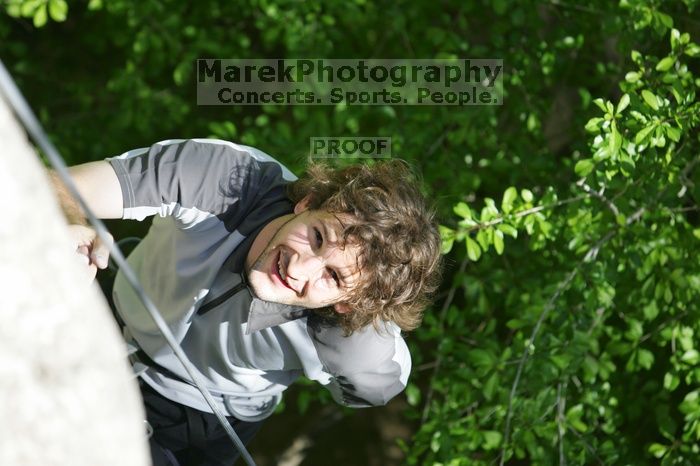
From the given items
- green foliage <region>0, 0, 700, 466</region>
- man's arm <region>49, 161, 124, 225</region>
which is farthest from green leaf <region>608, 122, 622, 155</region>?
man's arm <region>49, 161, 124, 225</region>

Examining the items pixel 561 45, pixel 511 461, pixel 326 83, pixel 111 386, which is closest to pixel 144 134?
pixel 326 83

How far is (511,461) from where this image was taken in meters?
2.51

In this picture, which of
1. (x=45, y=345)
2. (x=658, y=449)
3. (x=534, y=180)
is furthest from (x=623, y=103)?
(x=45, y=345)

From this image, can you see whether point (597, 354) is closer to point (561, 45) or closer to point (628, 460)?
point (628, 460)

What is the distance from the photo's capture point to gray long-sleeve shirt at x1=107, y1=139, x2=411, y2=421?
1.40 meters

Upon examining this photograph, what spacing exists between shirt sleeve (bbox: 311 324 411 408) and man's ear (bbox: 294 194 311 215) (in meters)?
0.22

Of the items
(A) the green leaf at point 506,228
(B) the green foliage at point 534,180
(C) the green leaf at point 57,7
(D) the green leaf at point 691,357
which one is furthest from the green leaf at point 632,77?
(C) the green leaf at point 57,7

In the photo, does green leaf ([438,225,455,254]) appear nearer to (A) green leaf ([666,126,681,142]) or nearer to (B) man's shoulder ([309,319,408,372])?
(B) man's shoulder ([309,319,408,372])

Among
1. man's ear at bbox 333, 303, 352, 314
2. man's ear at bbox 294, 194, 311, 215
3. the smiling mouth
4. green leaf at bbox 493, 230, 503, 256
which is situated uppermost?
man's ear at bbox 294, 194, 311, 215

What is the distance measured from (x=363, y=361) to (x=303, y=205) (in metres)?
0.30

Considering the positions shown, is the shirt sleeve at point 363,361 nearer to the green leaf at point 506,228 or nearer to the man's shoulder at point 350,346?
the man's shoulder at point 350,346

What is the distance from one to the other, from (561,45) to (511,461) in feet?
3.99

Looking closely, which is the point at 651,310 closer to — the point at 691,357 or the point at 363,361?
the point at 691,357

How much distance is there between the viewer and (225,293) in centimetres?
149
